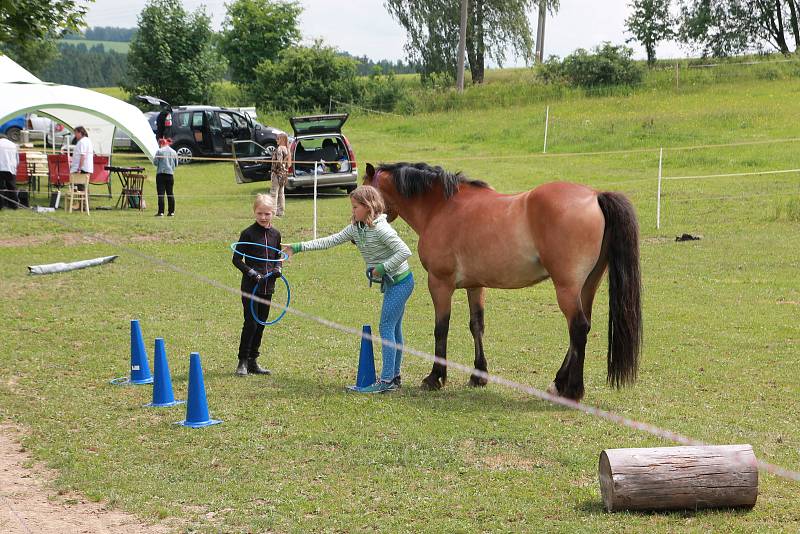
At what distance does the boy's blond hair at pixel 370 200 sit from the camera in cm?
770

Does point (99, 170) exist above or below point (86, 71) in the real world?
below

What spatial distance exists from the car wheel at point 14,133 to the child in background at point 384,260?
3051cm

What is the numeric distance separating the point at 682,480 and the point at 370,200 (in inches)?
145

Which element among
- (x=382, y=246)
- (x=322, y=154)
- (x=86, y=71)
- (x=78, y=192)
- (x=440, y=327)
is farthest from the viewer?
(x=86, y=71)

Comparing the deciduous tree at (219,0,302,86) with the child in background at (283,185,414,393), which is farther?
the deciduous tree at (219,0,302,86)

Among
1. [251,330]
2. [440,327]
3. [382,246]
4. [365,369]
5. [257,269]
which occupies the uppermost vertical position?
[382,246]

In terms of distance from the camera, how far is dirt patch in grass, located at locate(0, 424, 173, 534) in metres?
5.20

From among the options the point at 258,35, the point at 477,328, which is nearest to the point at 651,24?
the point at 258,35

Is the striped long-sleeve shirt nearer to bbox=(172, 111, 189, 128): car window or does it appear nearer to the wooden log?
the wooden log

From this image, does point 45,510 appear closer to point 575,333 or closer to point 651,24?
point 575,333

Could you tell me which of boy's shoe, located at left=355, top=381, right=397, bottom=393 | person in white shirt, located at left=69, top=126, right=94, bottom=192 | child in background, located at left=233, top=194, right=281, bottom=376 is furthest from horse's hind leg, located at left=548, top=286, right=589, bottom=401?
person in white shirt, located at left=69, top=126, right=94, bottom=192

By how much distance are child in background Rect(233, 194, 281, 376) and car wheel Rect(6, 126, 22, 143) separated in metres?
29.6

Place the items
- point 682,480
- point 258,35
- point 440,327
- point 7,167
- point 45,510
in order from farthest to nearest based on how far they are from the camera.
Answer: point 258,35 → point 7,167 → point 440,327 → point 45,510 → point 682,480

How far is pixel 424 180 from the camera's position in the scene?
8352 millimetres
